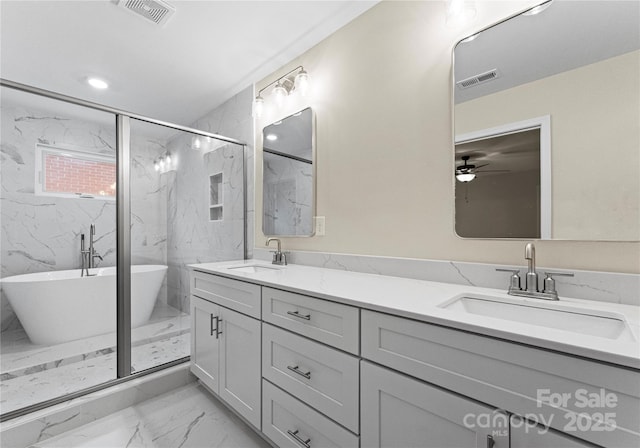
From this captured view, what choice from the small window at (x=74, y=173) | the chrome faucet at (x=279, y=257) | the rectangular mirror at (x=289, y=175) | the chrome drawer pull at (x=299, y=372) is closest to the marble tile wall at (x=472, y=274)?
the chrome faucet at (x=279, y=257)

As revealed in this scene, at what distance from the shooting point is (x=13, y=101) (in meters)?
1.65

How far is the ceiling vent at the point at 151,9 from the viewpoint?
159 centimetres

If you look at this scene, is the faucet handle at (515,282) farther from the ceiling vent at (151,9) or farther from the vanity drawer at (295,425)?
the ceiling vent at (151,9)

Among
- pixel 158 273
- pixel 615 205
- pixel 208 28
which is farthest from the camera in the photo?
pixel 158 273

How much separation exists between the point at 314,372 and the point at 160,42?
229cm

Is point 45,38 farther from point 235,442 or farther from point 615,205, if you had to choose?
point 615,205

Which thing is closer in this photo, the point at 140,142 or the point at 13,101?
the point at 13,101

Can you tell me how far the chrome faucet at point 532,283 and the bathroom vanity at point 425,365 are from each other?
52 mm

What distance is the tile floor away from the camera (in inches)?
66.2

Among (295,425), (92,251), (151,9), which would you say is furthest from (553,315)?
(92,251)

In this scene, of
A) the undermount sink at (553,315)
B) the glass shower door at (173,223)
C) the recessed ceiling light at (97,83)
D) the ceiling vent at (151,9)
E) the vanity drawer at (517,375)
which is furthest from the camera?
the recessed ceiling light at (97,83)

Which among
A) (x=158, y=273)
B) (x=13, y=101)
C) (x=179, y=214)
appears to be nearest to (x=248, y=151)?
(x=179, y=214)

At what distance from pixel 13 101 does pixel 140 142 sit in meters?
0.65

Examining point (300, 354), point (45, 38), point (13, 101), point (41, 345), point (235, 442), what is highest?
point (45, 38)
